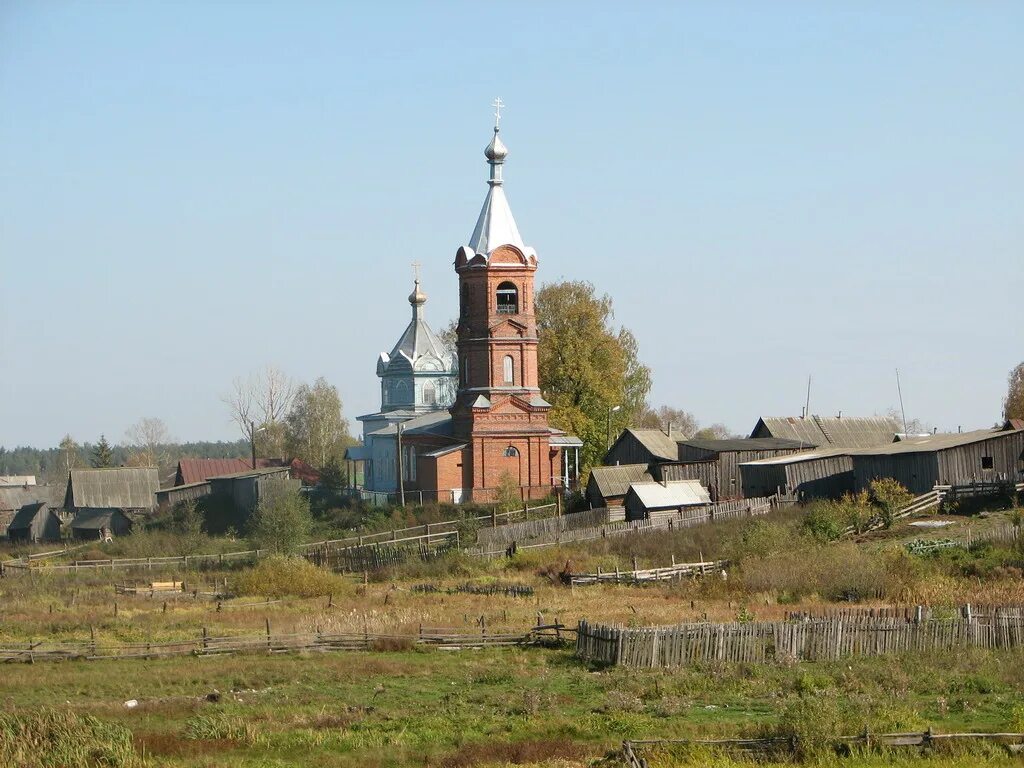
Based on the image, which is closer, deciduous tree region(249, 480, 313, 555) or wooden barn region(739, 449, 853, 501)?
wooden barn region(739, 449, 853, 501)

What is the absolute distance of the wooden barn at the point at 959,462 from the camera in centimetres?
4875

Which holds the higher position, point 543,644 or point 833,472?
point 833,472

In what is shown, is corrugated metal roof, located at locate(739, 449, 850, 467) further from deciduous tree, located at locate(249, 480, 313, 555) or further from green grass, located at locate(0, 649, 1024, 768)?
green grass, located at locate(0, 649, 1024, 768)

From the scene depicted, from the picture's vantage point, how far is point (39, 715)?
20750 mm

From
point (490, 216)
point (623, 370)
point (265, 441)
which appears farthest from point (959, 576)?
point (265, 441)

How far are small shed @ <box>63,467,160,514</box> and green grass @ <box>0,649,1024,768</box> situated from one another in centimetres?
4467

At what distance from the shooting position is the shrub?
1950 cm

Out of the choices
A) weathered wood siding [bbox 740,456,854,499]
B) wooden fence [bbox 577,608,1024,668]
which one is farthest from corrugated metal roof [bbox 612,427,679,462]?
wooden fence [bbox 577,608,1024,668]

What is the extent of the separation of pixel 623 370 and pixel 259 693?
49633 millimetres

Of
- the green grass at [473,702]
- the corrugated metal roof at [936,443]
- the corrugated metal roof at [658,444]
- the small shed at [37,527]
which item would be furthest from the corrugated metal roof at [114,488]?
the green grass at [473,702]

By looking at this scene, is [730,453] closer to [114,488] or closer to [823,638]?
[114,488]

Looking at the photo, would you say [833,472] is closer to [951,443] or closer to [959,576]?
[951,443]

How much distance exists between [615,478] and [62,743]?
38.6 metres

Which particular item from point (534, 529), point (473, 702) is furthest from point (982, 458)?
point (473, 702)
